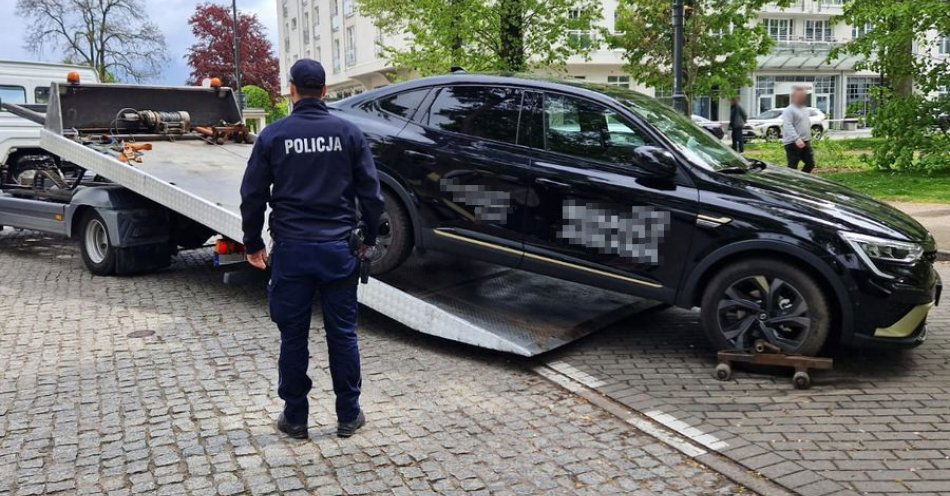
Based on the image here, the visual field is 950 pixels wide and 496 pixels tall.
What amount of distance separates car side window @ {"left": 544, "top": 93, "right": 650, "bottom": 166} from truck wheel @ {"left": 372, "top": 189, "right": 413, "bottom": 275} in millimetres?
1249

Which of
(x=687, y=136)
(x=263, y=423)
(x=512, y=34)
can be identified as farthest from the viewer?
(x=512, y=34)

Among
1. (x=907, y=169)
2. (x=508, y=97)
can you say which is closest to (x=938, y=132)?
(x=907, y=169)

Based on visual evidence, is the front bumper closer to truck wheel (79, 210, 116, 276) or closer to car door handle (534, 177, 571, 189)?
car door handle (534, 177, 571, 189)

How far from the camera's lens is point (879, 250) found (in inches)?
193

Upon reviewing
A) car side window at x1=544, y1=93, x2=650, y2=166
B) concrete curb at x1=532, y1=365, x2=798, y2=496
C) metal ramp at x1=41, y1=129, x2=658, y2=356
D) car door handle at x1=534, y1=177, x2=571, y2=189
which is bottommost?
concrete curb at x1=532, y1=365, x2=798, y2=496

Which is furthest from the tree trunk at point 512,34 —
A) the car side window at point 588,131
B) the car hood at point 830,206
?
the car hood at point 830,206

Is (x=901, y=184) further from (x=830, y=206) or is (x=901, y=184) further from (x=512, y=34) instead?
(x=830, y=206)

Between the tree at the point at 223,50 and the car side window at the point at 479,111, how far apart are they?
57966 millimetres

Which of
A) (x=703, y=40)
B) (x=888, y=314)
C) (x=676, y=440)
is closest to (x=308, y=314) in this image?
(x=676, y=440)

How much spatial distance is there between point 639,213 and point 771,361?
123 centimetres

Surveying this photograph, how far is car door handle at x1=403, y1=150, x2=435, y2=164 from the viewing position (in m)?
6.15

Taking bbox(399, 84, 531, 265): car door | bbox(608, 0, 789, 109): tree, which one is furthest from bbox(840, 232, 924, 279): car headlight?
bbox(608, 0, 789, 109): tree

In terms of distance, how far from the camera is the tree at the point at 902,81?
1608cm

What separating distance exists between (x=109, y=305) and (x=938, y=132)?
16.2 metres
